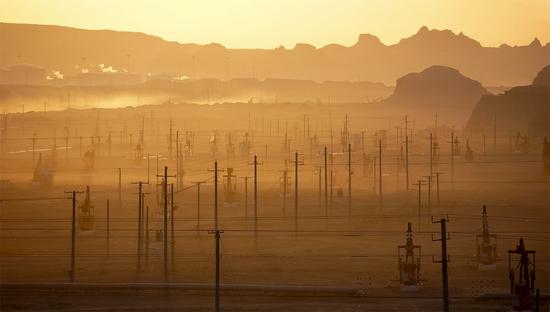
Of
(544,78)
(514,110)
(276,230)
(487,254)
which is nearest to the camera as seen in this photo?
(487,254)

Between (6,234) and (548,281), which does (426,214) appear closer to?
(548,281)

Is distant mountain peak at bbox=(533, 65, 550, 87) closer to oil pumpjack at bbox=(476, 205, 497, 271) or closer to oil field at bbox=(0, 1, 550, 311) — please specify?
oil field at bbox=(0, 1, 550, 311)

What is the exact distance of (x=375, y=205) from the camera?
171 feet

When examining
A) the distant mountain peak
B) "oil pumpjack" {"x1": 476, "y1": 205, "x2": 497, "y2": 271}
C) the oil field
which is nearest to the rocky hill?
the distant mountain peak

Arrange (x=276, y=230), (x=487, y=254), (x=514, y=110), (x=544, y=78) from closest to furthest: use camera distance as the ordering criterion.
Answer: (x=487, y=254), (x=276, y=230), (x=514, y=110), (x=544, y=78)

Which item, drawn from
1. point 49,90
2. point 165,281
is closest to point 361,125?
point 49,90

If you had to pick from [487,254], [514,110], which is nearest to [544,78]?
[514,110]

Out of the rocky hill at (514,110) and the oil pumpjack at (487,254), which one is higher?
the rocky hill at (514,110)

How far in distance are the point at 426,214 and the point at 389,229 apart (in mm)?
5046

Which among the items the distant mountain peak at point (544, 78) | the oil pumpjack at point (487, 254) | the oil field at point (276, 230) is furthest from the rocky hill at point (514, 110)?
A: the oil pumpjack at point (487, 254)

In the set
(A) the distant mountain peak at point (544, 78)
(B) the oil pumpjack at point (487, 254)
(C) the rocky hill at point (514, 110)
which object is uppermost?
(A) the distant mountain peak at point (544, 78)

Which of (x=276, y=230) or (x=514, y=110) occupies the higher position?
(x=514, y=110)

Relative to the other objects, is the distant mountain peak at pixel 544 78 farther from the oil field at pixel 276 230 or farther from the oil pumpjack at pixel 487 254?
the oil pumpjack at pixel 487 254

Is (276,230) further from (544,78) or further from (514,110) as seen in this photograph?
(544,78)
